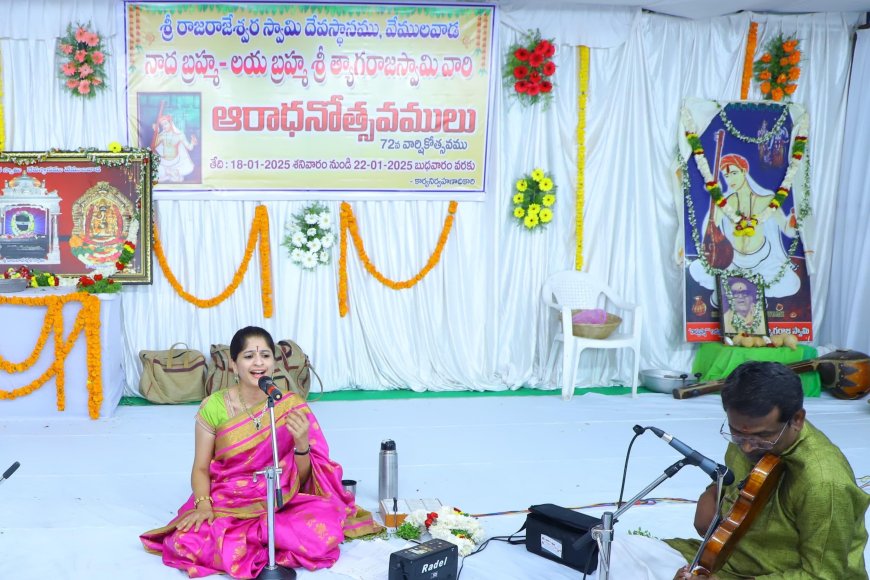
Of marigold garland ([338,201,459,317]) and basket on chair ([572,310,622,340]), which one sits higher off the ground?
marigold garland ([338,201,459,317])

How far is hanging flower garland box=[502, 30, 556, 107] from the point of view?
649 cm

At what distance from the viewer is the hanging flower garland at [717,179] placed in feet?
22.6

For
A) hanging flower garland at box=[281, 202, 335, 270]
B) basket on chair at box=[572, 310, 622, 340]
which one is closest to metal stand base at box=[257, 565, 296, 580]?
hanging flower garland at box=[281, 202, 335, 270]

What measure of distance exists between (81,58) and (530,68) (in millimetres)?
3310

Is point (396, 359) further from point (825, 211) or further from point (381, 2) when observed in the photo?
point (825, 211)

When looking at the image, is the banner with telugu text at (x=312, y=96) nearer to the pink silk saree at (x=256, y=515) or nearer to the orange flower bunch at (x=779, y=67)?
the orange flower bunch at (x=779, y=67)

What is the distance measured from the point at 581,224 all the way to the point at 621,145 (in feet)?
2.35

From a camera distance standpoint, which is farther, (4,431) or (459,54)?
(459,54)

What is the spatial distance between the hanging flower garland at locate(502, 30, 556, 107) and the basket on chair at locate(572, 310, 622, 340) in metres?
1.80

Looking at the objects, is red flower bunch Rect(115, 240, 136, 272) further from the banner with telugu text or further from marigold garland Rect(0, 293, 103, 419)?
marigold garland Rect(0, 293, 103, 419)

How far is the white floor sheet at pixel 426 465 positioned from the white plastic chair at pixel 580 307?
0.29 metres

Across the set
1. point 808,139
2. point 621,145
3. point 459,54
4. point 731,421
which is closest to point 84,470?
point 731,421

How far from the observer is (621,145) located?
682 cm

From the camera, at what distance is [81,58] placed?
6098 mm
